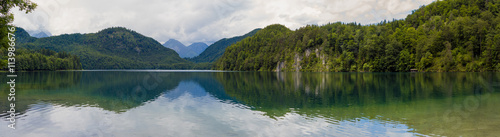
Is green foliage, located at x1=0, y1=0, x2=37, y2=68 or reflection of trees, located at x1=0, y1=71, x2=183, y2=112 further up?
green foliage, located at x1=0, y1=0, x2=37, y2=68

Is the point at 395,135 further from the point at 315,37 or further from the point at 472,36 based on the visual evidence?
the point at 315,37

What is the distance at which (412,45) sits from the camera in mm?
122375

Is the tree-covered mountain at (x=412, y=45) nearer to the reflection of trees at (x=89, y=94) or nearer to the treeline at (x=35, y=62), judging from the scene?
the reflection of trees at (x=89, y=94)

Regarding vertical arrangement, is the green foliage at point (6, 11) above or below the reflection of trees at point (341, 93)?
above

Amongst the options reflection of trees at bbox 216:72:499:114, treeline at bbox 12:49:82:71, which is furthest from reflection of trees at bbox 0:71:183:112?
treeline at bbox 12:49:82:71

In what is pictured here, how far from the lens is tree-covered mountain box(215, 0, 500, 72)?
325 feet

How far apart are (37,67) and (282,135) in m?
194

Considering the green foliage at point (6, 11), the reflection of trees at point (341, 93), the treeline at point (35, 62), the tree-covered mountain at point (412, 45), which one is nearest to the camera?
the green foliage at point (6, 11)

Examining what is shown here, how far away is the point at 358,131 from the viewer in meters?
13.7

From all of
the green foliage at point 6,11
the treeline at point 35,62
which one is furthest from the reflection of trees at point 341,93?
the treeline at point 35,62

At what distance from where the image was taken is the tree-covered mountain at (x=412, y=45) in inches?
3903

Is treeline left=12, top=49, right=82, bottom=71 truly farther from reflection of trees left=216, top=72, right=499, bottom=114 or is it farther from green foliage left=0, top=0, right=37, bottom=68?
reflection of trees left=216, top=72, right=499, bottom=114

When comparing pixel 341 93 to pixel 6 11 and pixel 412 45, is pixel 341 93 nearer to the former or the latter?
Answer: pixel 6 11

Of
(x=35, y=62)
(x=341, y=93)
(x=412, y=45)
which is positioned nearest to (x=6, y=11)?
(x=341, y=93)
